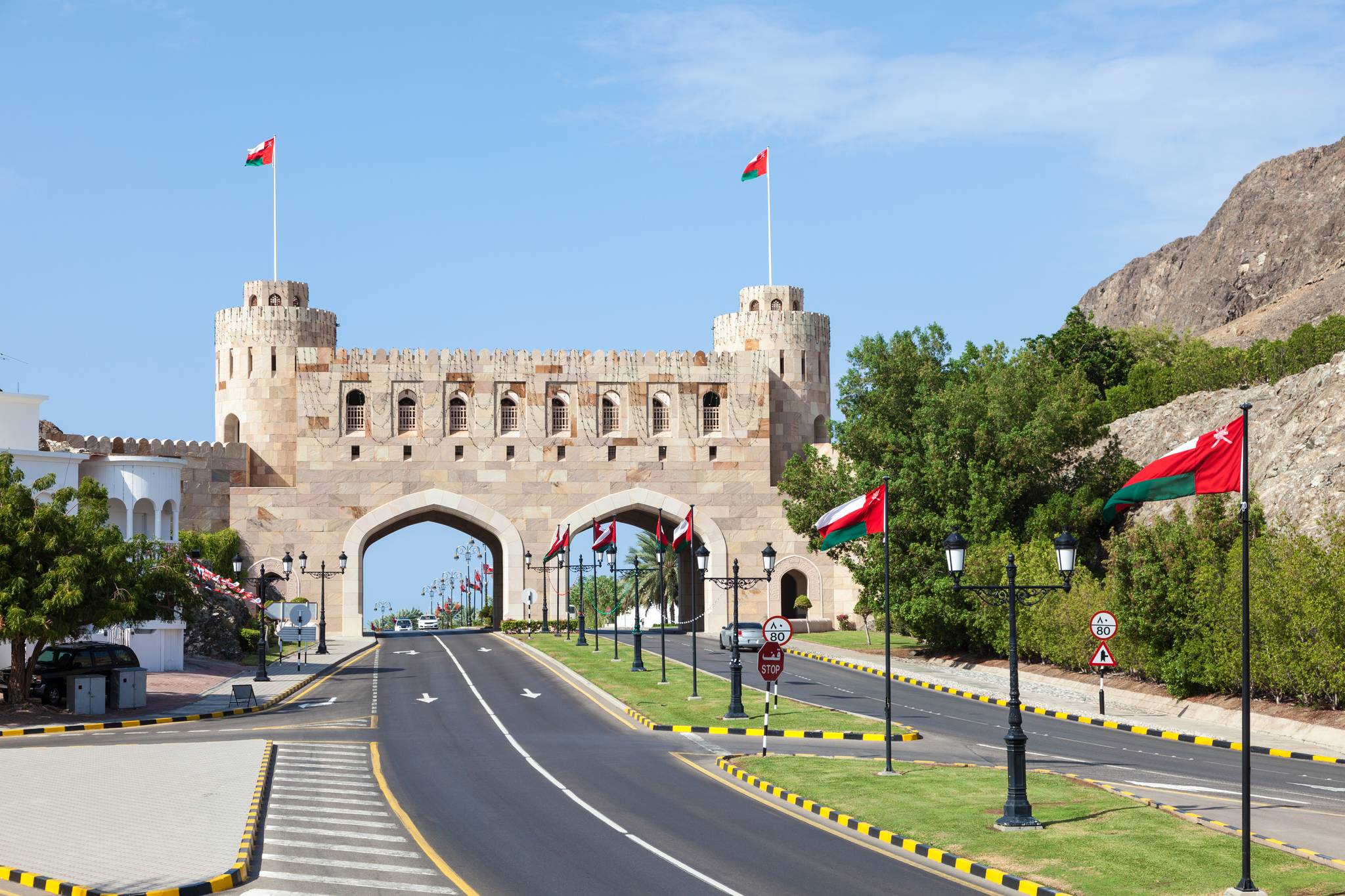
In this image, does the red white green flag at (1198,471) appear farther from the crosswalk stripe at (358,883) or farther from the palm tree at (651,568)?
the palm tree at (651,568)

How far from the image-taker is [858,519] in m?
29.9

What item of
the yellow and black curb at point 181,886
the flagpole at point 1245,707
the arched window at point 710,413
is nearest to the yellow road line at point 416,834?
the yellow and black curb at point 181,886

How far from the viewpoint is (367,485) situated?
77562mm

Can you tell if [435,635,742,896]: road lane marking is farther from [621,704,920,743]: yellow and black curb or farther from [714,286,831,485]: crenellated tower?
[714,286,831,485]: crenellated tower

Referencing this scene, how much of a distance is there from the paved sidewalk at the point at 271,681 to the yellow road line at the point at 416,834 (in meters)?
12.4

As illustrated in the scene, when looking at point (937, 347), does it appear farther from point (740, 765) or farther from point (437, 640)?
point (740, 765)

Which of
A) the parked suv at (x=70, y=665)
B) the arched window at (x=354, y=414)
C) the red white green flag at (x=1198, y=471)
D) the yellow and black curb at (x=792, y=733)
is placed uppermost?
the arched window at (x=354, y=414)

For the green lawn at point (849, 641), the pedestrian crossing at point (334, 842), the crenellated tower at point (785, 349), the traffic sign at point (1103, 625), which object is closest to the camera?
the pedestrian crossing at point (334, 842)

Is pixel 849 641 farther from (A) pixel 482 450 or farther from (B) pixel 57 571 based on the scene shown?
(B) pixel 57 571

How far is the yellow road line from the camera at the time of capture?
56.3ft

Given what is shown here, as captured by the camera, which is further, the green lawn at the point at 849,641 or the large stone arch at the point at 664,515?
the large stone arch at the point at 664,515

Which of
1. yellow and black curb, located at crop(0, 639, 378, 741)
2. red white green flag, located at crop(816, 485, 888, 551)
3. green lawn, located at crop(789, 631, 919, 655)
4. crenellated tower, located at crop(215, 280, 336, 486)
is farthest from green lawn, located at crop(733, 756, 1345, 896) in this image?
crenellated tower, located at crop(215, 280, 336, 486)

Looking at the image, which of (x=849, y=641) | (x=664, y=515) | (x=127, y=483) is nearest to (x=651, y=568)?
(x=664, y=515)

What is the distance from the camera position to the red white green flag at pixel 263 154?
80.8 meters
